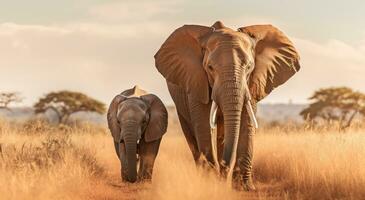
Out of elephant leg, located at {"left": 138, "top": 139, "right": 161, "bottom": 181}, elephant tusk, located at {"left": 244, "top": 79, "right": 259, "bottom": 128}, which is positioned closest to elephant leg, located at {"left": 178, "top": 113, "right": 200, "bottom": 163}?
elephant leg, located at {"left": 138, "top": 139, "right": 161, "bottom": 181}

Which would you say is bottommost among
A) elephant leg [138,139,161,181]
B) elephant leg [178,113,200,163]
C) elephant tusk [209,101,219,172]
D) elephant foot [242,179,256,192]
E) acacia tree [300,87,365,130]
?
acacia tree [300,87,365,130]

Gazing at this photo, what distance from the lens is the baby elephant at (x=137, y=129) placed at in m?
12.1

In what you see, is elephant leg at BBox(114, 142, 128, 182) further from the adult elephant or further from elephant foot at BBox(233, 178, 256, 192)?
elephant foot at BBox(233, 178, 256, 192)

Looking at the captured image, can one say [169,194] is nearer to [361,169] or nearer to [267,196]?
[267,196]

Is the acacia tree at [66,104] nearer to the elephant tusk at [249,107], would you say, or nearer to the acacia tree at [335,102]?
the acacia tree at [335,102]

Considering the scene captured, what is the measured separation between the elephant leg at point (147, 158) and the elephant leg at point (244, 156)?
2374mm

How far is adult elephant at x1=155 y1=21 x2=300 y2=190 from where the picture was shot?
9.47 meters

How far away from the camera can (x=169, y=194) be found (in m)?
8.88

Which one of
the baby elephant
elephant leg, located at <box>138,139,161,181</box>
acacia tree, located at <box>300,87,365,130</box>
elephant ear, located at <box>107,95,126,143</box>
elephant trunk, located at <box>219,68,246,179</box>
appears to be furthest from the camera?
acacia tree, located at <box>300,87,365,130</box>

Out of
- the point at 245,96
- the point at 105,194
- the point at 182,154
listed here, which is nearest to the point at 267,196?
the point at 245,96

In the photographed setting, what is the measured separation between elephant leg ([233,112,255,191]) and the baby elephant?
237 cm

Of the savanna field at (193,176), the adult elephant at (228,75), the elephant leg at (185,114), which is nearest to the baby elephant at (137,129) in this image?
the savanna field at (193,176)

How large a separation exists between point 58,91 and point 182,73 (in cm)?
3103

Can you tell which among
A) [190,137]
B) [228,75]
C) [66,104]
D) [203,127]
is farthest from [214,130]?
[66,104]
